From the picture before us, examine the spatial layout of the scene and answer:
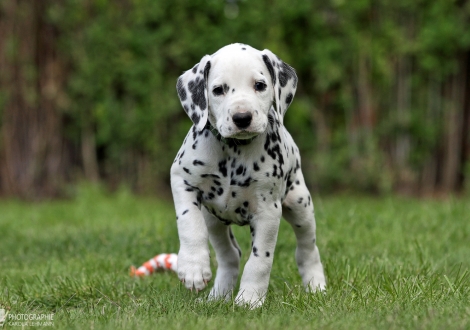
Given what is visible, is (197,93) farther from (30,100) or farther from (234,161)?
(30,100)

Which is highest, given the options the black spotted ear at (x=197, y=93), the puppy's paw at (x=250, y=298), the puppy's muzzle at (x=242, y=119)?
the black spotted ear at (x=197, y=93)

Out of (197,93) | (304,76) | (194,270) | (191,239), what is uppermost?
(197,93)

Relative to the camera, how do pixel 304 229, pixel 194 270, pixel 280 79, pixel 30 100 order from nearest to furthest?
pixel 194 270, pixel 280 79, pixel 304 229, pixel 30 100

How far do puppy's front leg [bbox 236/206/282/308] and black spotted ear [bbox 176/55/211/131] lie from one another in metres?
0.61

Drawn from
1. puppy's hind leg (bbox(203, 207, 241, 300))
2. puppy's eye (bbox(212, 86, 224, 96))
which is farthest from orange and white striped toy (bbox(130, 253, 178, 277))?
puppy's eye (bbox(212, 86, 224, 96))

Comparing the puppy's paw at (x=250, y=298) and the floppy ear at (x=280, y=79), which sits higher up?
the floppy ear at (x=280, y=79)

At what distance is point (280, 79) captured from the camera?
148 inches

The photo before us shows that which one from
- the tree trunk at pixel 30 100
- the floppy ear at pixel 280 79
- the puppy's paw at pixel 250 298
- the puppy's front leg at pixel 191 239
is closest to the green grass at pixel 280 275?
the puppy's paw at pixel 250 298

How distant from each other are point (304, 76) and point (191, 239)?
22.3 feet

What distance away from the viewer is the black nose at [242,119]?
3.35 metres

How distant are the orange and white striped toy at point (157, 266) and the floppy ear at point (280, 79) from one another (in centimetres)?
155

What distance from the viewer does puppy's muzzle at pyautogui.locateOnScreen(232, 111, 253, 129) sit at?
3.35 meters

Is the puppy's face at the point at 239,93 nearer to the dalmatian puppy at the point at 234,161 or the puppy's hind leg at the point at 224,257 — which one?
the dalmatian puppy at the point at 234,161

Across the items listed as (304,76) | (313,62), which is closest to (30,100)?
(304,76)
